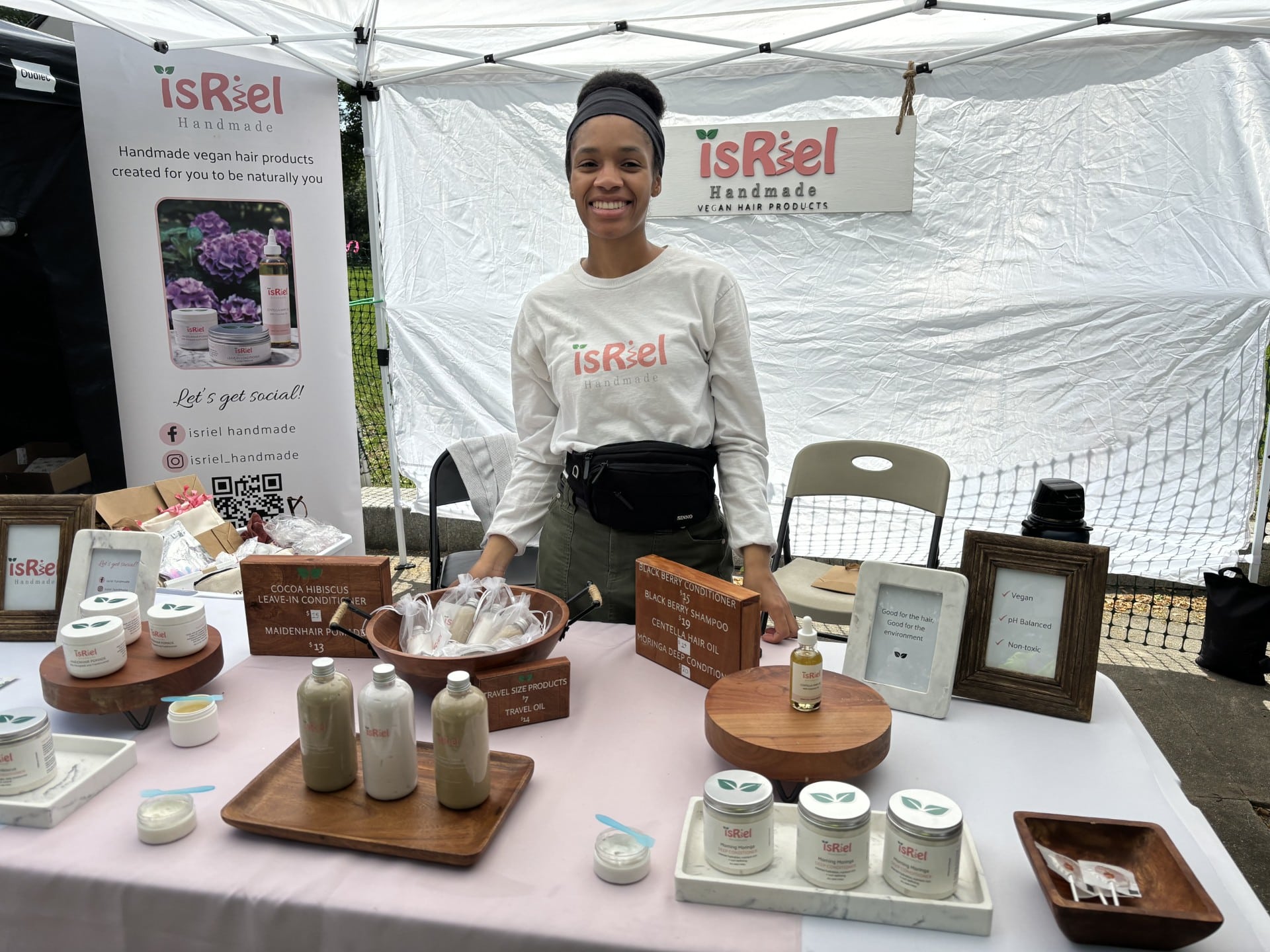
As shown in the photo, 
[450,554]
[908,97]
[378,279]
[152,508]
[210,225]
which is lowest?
[450,554]

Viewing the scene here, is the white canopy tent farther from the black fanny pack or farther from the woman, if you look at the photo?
the black fanny pack

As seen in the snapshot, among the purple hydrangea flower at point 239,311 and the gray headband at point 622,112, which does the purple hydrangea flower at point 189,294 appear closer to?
the purple hydrangea flower at point 239,311

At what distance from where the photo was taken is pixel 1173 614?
12.6ft

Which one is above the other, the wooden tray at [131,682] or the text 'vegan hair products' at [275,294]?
the text 'vegan hair products' at [275,294]

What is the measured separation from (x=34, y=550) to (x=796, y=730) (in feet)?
4.80

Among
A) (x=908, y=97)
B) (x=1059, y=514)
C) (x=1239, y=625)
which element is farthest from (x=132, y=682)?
(x=1239, y=625)

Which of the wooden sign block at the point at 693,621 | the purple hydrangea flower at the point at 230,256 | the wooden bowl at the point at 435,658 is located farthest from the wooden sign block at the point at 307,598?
the purple hydrangea flower at the point at 230,256

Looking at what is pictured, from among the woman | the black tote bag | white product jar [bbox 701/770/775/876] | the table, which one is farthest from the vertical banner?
the black tote bag

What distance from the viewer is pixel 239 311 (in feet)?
11.0

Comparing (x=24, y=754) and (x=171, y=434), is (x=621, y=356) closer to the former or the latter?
(x=24, y=754)

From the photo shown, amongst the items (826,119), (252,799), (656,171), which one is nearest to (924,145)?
(826,119)

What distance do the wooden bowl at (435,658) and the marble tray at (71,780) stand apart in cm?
36

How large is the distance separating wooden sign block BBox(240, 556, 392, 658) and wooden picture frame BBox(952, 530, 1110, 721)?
982 millimetres

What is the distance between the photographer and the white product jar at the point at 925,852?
0.86 meters
